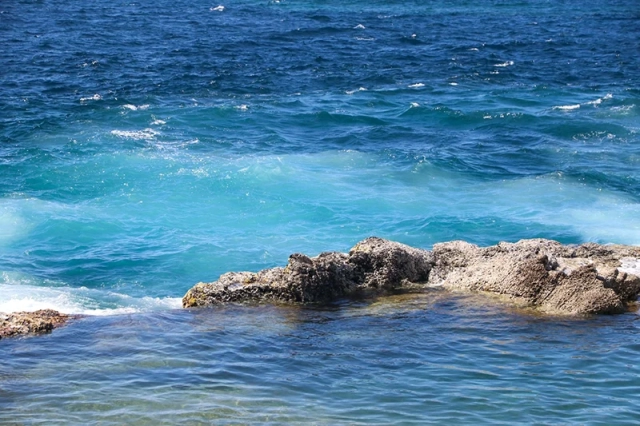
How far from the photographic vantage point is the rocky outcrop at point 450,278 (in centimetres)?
1263

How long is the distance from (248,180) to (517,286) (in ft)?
40.3

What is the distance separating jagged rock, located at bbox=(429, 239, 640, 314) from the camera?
12.5m

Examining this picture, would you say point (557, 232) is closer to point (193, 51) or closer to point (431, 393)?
point (431, 393)

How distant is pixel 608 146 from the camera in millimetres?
27750

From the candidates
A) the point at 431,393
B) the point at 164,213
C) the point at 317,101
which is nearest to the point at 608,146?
the point at 317,101

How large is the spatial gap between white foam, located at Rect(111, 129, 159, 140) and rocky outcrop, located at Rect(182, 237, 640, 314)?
1512cm

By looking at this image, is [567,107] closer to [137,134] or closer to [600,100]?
[600,100]

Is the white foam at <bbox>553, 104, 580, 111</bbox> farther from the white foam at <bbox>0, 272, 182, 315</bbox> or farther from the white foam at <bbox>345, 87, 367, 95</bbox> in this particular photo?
the white foam at <bbox>0, 272, 182, 315</bbox>

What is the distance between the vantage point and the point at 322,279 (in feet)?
42.8

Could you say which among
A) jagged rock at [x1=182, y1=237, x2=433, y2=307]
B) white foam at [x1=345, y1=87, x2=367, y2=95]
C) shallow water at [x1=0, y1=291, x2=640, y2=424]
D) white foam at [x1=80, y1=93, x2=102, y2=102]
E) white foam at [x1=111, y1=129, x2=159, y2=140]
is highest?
white foam at [x1=345, y1=87, x2=367, y2=95]

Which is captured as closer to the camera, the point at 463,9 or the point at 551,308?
the point at 551,308

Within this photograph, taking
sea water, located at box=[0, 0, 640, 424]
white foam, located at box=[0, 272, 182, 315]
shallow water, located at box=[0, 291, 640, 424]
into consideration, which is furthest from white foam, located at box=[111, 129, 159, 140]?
shallow water, located at box=[0, 291, 640, 424]

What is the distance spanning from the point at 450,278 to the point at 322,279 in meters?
2.19

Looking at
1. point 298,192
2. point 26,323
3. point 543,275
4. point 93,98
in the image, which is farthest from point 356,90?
point 26,323
